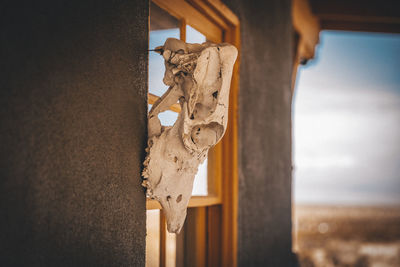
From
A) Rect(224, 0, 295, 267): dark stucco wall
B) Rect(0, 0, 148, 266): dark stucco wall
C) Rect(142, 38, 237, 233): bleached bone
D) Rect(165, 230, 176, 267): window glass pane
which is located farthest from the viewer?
Rect(224, 0, 295, 267): dark stucco wall

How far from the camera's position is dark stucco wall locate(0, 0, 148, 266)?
0.85 metres

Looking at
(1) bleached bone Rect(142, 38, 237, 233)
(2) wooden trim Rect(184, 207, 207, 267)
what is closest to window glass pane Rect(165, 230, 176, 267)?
Answer: (2) wooden trim Rect(184, 207, 207, 267)

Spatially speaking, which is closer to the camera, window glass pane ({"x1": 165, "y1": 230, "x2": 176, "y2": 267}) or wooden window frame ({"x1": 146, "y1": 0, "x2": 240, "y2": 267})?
window glass pane ({"x1": 165, "y1": 230, "x2": 176, "y2": 267})

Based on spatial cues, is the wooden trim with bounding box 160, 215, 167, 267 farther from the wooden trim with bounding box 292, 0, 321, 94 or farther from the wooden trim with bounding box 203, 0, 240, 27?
the wooden trim with bounding box 292, 0, 321, 94

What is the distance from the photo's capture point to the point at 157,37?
1648 millimetres

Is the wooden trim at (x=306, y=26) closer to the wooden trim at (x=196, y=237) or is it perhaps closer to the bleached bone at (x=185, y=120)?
the wooden trim at (x=196, y=237)

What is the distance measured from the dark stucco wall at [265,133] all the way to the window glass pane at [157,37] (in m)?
0.50

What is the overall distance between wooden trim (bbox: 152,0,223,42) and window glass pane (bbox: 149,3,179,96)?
34mm

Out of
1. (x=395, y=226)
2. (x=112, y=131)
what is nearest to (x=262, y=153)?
(x=112, y=131)

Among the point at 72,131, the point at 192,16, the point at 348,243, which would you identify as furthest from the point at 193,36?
the point at 348,243

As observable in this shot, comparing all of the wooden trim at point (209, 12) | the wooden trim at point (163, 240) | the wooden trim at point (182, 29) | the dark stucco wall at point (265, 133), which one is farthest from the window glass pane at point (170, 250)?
the wooden trim at point (209, 12)

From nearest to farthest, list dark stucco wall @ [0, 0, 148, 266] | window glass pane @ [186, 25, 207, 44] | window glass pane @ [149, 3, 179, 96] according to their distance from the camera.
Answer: dark stucco wall @ [0, 0, 148, 266] → window glass pane @ [149, 3, 179, 96] → window glass pane @ [186, 25, 207, 44]

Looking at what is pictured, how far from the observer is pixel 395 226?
16406mm

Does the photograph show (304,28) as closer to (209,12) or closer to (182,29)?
(209,12)
